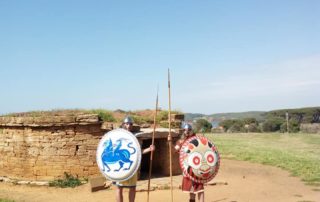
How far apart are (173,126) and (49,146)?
4.60 metres

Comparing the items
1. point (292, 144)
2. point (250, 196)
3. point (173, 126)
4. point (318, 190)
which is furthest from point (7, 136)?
point (292, 144)

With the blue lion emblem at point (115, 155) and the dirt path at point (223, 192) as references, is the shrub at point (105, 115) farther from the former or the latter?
the blue lion emblem at point (115, 155)

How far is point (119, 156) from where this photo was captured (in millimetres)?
6457

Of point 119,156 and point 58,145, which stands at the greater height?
point 119,156

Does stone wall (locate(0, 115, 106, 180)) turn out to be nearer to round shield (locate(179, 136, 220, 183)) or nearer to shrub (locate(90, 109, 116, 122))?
shrub (locate(90, 109, 116, 122))

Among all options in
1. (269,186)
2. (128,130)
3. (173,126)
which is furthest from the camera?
(173,126)

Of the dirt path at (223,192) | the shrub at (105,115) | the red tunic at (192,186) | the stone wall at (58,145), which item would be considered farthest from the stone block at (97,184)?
the red tunic at (192,186)

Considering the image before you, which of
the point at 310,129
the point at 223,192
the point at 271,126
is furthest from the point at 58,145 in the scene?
the point at 271,126

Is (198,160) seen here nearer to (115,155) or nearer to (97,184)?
(115,155)

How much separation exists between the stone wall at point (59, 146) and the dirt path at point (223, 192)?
628 millimetres

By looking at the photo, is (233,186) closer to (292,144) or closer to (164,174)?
(164,174)

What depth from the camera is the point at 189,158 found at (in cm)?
705

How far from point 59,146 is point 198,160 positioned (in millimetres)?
6225

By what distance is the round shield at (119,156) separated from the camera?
252 inches
